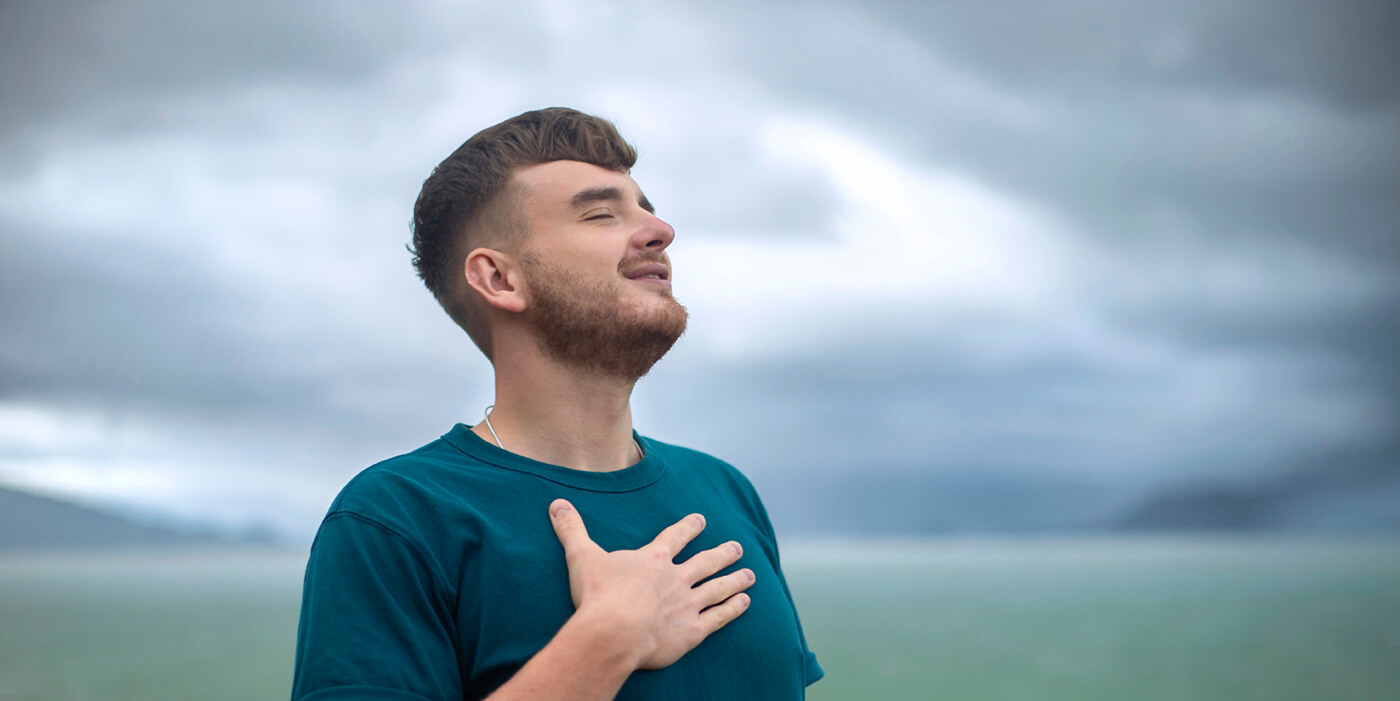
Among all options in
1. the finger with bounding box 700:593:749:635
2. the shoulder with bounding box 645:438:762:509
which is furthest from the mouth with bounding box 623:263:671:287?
the finger with bounding box 700:593:749:635

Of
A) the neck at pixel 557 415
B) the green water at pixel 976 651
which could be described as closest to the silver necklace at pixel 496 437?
the neck at pixel 557 415

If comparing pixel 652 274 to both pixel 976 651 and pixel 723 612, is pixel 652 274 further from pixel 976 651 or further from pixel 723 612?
pixel 976 651

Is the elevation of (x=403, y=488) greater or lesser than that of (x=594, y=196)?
lesser

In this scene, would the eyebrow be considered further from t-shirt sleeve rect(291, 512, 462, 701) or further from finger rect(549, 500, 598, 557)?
t-shirt sleeve rect(291, 512, 462, 701)

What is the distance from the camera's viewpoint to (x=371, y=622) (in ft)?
6.41

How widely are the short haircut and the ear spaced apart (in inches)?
2.2

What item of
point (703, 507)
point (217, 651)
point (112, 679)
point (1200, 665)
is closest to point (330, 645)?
point (703, 507)

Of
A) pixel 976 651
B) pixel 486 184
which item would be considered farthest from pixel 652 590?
pixel 976 651

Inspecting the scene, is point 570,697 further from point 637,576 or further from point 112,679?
point 112,679

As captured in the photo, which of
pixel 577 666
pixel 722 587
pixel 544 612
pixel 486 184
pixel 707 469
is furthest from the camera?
pixel 707 469

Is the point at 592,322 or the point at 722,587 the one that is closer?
the point at 722,587

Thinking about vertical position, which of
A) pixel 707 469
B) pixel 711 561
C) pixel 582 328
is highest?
pixel 582 328

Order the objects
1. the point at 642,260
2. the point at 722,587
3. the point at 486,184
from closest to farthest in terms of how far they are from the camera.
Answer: the point at 722,587, the point at 642,260, the point at 486,184

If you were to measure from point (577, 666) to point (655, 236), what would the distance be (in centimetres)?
142
